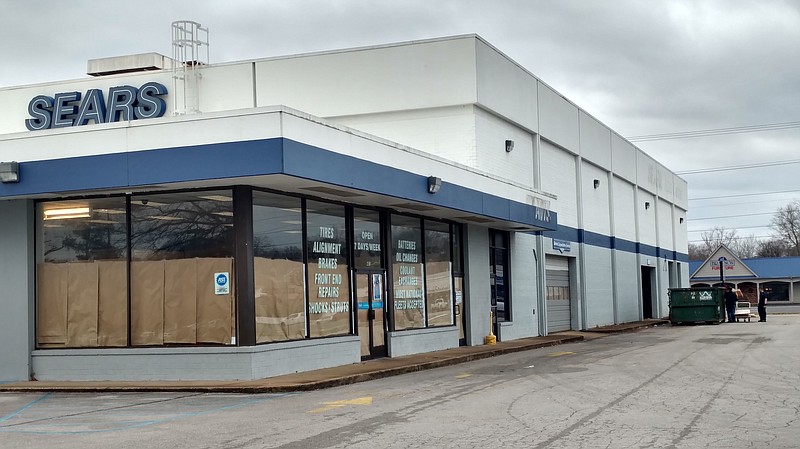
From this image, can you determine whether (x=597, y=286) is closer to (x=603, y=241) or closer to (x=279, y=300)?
(x=603, y=241)

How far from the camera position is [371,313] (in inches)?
877

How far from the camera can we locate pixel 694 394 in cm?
1407

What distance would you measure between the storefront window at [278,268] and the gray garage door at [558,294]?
17837 mm

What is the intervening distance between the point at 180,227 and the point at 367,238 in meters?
5.39

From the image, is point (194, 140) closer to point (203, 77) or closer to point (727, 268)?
point (203, 77)

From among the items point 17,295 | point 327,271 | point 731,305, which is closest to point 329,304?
point 327,271

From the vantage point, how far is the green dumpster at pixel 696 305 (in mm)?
41031

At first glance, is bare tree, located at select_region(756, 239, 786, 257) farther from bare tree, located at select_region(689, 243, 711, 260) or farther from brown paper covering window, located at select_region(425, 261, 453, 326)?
brown paper covering window, located at select_region(425, 261, 453, 326)

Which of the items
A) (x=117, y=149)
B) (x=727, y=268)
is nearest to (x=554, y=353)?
(x=117, y=149)

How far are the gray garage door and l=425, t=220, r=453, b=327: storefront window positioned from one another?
387 inches

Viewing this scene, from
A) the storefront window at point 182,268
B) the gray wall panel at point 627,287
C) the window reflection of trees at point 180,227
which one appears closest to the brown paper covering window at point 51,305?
the storefront window at point 182,268

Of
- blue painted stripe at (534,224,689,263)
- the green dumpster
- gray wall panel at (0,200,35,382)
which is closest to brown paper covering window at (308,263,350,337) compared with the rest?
gray wall panel at (0,200,35,382)

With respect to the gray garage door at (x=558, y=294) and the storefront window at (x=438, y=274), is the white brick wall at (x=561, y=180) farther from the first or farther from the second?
the storefront window at (x=438, y=274)

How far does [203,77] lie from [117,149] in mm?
13316
